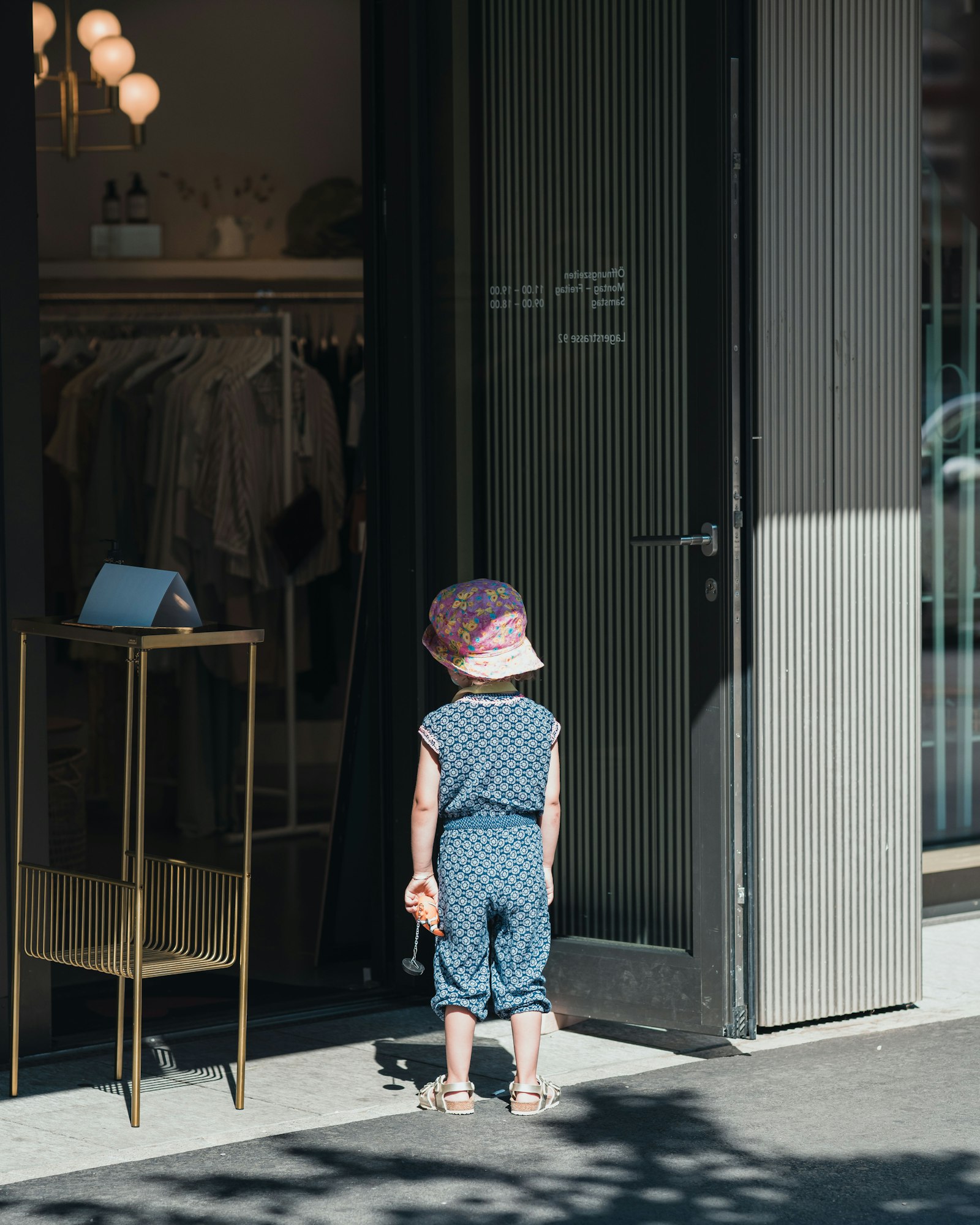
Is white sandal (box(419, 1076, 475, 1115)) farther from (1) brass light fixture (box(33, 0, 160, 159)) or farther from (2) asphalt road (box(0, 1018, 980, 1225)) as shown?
(1) brass light fixture (box(33, 0, 160, 159))

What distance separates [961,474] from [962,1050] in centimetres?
258

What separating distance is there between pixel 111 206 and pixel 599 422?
15.0 feet

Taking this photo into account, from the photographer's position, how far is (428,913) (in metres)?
4.77

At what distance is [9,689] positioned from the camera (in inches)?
204

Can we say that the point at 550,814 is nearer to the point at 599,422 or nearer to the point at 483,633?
the point at 483,633

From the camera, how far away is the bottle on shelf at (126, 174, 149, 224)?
941 cm

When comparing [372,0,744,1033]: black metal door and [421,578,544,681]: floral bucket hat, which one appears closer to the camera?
[421,578,544,681]: floral bucket hat

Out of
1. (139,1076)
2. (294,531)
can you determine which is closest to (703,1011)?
(139,1076)

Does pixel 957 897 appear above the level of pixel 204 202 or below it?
below

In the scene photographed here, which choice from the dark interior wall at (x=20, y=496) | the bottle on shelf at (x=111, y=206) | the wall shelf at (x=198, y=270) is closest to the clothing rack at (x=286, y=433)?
the wall shelf at (x=198, y=270)

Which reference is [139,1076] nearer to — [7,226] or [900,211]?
[7,226]

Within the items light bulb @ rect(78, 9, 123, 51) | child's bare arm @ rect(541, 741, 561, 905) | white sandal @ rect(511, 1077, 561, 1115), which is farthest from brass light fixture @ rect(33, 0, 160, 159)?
white sandal @ rect(511, 1077, 561, 1115)

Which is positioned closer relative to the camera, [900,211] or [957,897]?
[900,211]

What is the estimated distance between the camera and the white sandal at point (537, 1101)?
15.6ft
